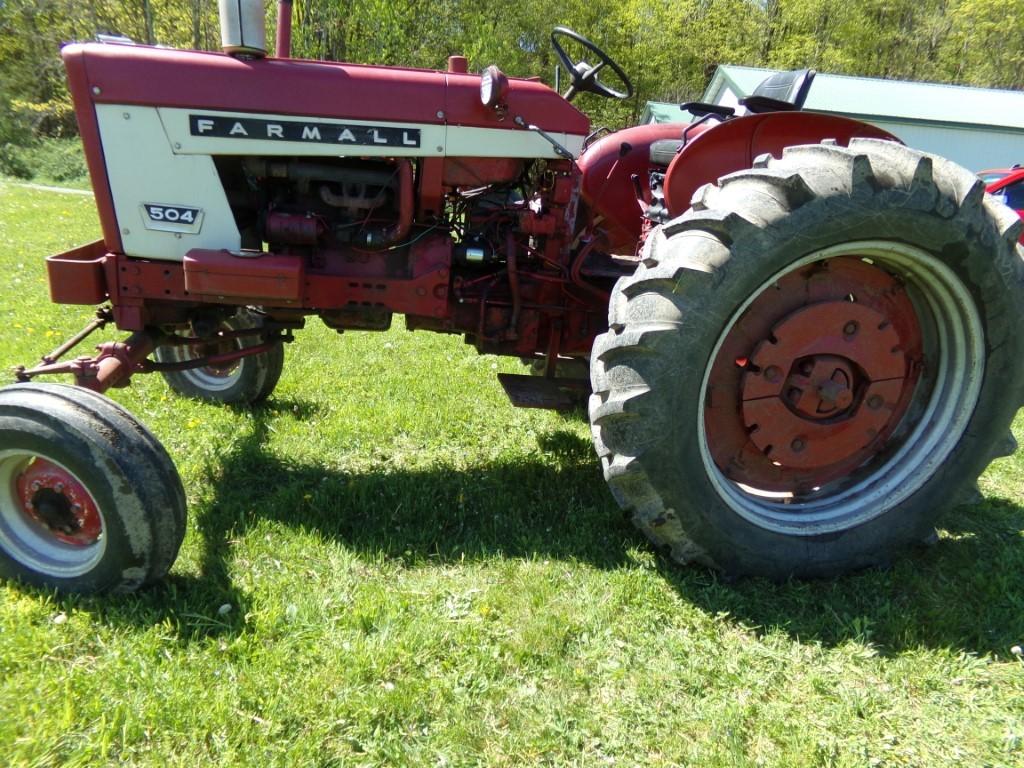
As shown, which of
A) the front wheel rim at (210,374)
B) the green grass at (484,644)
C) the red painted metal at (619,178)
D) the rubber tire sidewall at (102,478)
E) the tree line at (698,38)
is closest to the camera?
the green grass at (484,644)

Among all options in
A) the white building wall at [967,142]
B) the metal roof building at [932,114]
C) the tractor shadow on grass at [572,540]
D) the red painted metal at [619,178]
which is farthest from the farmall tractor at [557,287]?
the white building wall at [967,142]

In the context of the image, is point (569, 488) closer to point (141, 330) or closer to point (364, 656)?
point (364, 656)

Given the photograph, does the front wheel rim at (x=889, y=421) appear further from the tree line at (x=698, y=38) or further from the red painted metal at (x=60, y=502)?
the tree line at (x=698, y=38)

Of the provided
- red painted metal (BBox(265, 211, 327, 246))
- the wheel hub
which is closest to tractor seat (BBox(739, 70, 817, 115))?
the wheel hub

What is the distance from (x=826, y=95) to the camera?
18484 mm

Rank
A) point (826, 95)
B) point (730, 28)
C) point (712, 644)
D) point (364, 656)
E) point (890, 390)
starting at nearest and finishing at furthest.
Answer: point (364, 656), point (712, 644), point (890, 390), point (826, 95), point (730, 28)

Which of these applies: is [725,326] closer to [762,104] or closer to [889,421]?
[889,421]

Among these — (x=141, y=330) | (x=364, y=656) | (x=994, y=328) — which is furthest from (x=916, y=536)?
(x=141, y=330)

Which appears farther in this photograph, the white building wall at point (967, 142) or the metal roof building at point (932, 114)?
the white building wall at point (967, 142)

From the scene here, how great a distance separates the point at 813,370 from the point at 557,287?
104 centimetres

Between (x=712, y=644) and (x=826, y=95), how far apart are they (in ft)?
65.8

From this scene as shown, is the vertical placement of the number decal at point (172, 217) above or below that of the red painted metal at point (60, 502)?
above

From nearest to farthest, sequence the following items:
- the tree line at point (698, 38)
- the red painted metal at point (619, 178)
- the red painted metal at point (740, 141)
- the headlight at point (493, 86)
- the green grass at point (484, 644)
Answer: the green grass at point (484, 644) → the headlight at point (493, 86) → the red painted metal at point (740, 141) → the red painted metal at point (619, 178) → the tree line at point (698, 38)

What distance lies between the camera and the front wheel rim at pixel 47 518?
2.14 m
